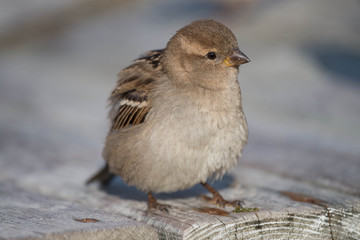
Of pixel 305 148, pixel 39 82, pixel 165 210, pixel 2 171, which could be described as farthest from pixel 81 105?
pixel 165 210

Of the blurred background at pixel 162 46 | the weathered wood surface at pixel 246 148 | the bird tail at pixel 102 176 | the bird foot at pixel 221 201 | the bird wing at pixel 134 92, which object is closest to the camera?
the weathered wood surface at pixel 246 148

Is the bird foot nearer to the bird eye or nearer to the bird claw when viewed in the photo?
the bird claw

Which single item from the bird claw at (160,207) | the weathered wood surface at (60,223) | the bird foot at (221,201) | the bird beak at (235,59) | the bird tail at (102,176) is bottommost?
the weathered wood surface at (60,223)

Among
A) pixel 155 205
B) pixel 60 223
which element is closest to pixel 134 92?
pixel 155 205

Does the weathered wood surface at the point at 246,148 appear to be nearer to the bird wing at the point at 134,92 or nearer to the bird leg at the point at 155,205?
the bird leg at the point at 155,205

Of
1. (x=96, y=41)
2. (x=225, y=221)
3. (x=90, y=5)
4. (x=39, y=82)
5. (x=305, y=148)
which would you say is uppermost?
(x=90, y=5)

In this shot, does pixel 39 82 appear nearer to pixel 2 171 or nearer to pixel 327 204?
pixel 2 171

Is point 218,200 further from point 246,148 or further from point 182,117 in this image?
point 246,148

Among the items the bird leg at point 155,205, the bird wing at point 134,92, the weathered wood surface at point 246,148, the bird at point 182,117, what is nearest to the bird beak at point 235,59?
the bird at point 182,117

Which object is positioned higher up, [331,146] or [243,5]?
[243,5]
